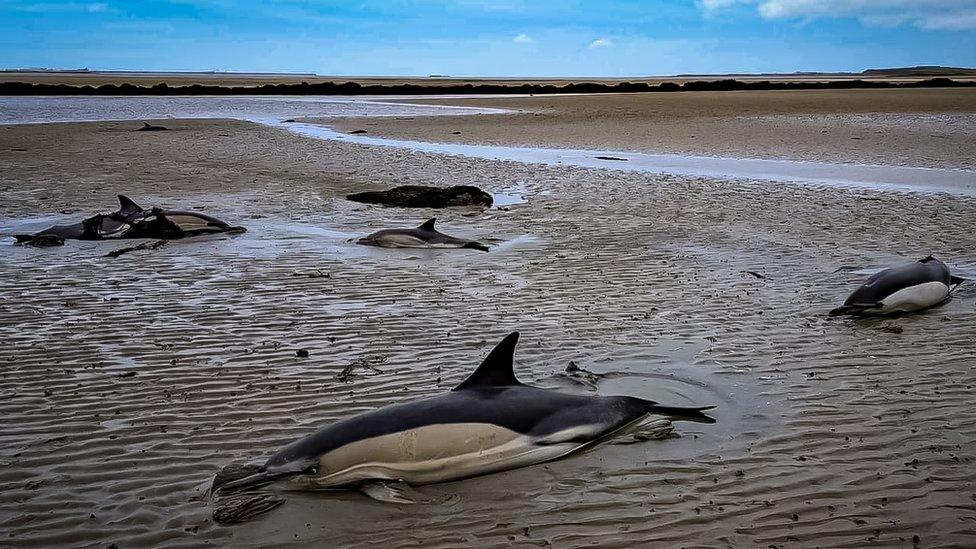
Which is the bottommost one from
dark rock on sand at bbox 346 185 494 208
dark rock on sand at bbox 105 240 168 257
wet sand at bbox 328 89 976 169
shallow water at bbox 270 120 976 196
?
dark rock on sand at bbox 105 240 168 257

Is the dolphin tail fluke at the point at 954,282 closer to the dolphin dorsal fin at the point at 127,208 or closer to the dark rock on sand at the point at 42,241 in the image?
the dolphin dorsal fin at the point at 127,208

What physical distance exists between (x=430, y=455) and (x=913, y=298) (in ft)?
17.3

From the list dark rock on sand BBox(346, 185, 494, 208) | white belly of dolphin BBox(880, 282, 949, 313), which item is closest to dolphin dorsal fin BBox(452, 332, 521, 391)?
white belly of dolphin BBox(880, 282, 949, 313)

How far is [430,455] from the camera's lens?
4.56 m

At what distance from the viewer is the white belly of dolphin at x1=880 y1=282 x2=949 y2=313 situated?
25.2 ft

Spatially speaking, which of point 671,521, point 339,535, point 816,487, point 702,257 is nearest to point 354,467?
point 339,535

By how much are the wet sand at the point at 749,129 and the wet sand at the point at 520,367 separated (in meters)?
10.3

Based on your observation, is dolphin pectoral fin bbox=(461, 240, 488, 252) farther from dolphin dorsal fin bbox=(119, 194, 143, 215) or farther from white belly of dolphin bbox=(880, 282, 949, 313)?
white belly of dolphin bbox=(880, 282, 949, 313)

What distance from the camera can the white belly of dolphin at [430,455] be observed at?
14.7 ft

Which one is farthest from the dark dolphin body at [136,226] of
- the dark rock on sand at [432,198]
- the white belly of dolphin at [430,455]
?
the white belly of dolphin at [430,455]

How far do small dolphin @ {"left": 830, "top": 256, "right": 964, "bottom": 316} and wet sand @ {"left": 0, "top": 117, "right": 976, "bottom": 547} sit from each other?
16cm

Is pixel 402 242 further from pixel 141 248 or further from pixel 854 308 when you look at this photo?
pixel 854 308

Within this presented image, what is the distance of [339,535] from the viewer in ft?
13.4

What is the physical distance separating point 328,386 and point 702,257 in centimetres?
579
